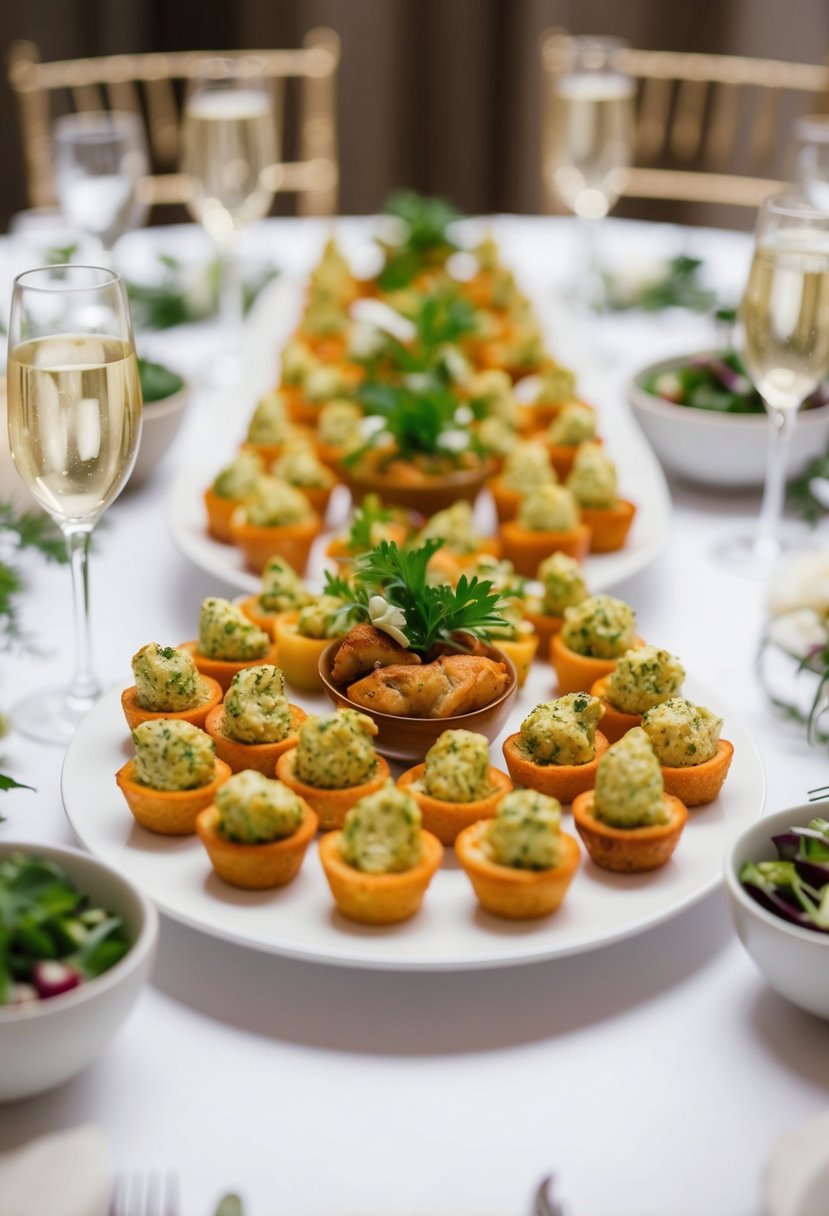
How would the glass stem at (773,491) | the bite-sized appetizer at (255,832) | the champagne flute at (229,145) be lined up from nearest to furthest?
the bite-sized appetizer at (255,832) → the glass stem at (773,491) → the champagne flute at (229,145)

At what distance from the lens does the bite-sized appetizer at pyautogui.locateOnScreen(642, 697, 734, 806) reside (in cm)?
147

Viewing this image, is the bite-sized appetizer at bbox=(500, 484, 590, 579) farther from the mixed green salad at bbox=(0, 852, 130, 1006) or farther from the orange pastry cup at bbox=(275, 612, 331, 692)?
the mixed green salad at bbox=(0, 852, 130, 1006)

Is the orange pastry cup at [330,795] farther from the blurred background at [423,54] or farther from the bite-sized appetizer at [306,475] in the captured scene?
the blurred background at [423,54]

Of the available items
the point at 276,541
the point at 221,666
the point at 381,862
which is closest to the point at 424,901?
the point at 381,862

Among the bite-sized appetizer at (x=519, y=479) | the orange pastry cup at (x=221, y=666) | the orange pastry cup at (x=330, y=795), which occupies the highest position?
the orange pastry cup at (x=330, y=795)

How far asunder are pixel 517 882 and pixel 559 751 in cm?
24

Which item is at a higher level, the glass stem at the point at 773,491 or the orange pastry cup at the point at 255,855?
the orange pastry cup at the point at 255,855

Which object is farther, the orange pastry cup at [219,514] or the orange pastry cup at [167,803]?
the orange pastry cup at [219,514]

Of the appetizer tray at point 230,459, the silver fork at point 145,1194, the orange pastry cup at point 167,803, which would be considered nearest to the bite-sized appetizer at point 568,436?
the appetizer tray at point 230,459

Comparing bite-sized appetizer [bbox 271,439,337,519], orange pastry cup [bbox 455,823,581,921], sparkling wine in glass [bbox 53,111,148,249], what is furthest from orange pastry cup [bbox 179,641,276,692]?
sparkling wine in glass [bbox 53,111,148,249]

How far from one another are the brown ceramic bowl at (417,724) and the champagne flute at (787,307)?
0.80m

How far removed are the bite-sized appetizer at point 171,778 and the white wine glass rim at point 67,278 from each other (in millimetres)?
483

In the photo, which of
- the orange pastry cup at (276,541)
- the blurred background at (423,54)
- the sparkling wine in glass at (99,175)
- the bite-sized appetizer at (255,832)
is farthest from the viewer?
the blurred background at (423,54)

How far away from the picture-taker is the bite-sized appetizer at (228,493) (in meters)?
2.15
